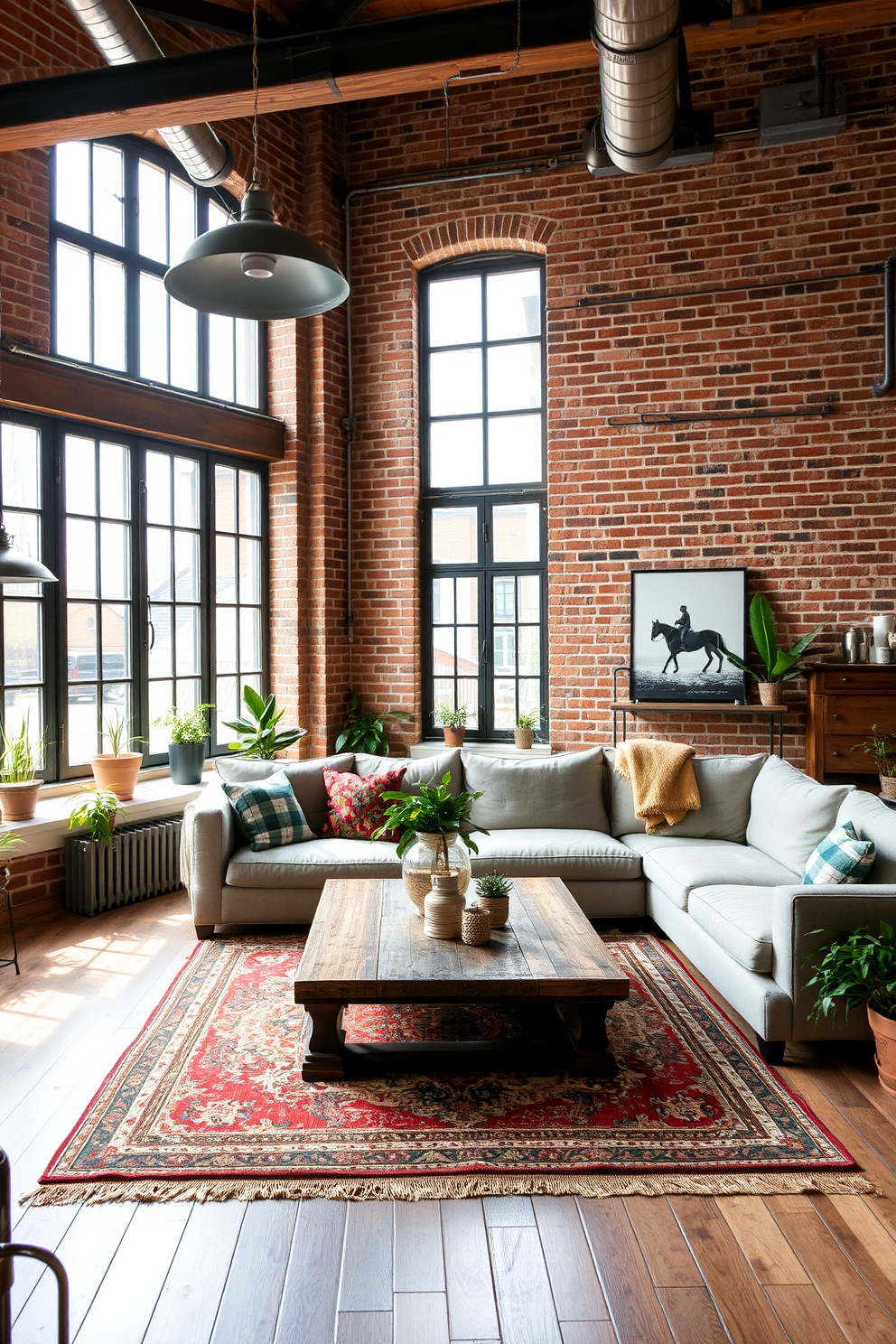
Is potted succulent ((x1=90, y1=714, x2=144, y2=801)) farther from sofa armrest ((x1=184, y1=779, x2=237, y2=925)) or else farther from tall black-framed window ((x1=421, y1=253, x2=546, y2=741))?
tall black-framed window ((x1=421, y1=253, x2=546, y2=741))

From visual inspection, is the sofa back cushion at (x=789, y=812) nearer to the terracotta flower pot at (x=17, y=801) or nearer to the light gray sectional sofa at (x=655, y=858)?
the light gray sectional sofa at (x=655, y=858)

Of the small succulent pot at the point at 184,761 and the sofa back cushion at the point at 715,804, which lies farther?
the small succulent pot at the point at 184,761

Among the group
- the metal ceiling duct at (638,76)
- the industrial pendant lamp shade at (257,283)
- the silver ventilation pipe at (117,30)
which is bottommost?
the industrial pendant lamp shade at (257,283)

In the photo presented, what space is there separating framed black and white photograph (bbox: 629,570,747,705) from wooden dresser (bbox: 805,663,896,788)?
51 cm

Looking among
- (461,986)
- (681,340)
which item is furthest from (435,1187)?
(681,340)

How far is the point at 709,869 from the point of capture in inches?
156

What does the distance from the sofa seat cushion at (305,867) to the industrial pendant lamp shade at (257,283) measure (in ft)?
8.49

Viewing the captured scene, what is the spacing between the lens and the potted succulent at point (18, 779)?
4531 millimetres

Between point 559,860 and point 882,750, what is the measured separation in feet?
7.39

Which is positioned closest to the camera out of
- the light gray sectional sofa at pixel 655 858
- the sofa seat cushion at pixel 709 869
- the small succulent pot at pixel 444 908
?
the light gray sectional sofa at pixel 655 858

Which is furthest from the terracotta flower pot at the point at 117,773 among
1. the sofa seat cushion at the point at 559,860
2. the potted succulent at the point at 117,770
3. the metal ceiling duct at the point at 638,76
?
the metal ceiling duct at the point at 638,76

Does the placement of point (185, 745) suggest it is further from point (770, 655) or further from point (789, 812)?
point (770, 655)

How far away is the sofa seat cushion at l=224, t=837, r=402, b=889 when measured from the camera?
4332 mm

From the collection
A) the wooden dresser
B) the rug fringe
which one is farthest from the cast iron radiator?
the wooden dresser
